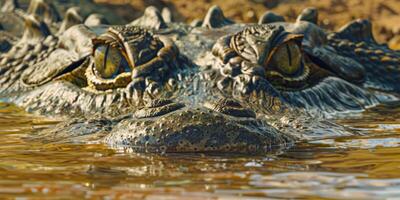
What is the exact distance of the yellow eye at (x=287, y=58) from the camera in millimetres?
5727

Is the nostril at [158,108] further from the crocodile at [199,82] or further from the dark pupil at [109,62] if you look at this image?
the dark pupil at [109,62]

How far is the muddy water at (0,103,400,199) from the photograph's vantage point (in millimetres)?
2754

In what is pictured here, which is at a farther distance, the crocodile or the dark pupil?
the dark pupil

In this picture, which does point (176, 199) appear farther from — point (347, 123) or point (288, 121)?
point (347, 123)

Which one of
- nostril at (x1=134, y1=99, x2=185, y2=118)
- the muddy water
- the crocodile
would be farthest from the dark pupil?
nostril at (x1=134, y1=99, x2=185, y2=118)

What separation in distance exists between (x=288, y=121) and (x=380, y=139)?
51 centimetres

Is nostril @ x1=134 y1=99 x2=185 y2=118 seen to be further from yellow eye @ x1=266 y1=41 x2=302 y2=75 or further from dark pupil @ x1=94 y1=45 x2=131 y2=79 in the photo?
yellow eye @ x1=266 y1=41 x2=302 y2=75

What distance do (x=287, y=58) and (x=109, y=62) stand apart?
1175mm

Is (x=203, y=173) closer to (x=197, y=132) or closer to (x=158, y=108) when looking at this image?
(x=197, y=132)

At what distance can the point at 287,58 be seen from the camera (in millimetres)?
5797

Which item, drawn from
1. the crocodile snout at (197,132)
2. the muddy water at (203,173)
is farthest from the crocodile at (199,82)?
the muddy water at (203,173)

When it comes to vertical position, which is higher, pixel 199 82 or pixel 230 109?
pixel 199 82

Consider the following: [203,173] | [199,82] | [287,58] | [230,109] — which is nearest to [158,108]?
[230,109]

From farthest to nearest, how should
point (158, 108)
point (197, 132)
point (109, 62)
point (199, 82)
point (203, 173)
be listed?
point (109, 62), point (199, 82), point (158, 108), point (197, 132), point (203, 173)
